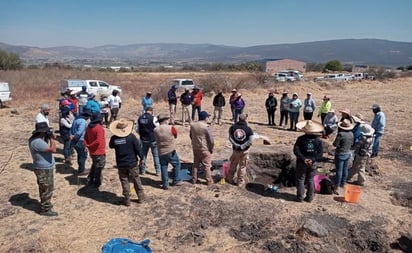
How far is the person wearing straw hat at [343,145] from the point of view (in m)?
7.78

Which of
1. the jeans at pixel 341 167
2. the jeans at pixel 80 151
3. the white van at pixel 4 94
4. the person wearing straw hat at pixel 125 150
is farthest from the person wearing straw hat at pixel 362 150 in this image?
the white van at pixel 4 94

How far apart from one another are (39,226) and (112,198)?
1.55m

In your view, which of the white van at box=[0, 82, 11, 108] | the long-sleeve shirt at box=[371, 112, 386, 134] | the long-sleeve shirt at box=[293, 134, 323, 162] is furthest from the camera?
the white van at box=[0, 82, 11, 108]

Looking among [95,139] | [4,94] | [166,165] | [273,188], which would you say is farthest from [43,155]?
[4,94]

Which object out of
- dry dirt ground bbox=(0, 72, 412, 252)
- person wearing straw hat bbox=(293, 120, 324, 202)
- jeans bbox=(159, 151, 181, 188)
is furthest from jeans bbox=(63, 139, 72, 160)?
person wearing straw hat bbox=(293, 120, 324, 202)

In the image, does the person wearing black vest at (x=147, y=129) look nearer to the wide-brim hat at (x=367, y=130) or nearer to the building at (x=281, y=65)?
the wide-brim hat at (x=367, y=130)

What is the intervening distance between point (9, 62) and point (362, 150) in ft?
166

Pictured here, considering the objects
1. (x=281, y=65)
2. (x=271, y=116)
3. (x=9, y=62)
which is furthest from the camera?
(x=281, y=65)

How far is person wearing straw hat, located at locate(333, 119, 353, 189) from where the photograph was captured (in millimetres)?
7781

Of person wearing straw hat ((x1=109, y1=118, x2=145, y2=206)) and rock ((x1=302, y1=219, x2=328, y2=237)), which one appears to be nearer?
rock ((x1=302, y1=219, x2=328, y2=237))

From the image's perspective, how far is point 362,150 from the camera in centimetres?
827

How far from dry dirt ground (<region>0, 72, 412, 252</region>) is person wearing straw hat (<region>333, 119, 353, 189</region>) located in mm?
670

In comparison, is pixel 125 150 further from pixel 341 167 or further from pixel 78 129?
pixel 341 167

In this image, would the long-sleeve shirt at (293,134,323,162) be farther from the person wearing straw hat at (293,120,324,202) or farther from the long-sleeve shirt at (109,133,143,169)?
the long-sleeve shirt at (109,133,143,169)
